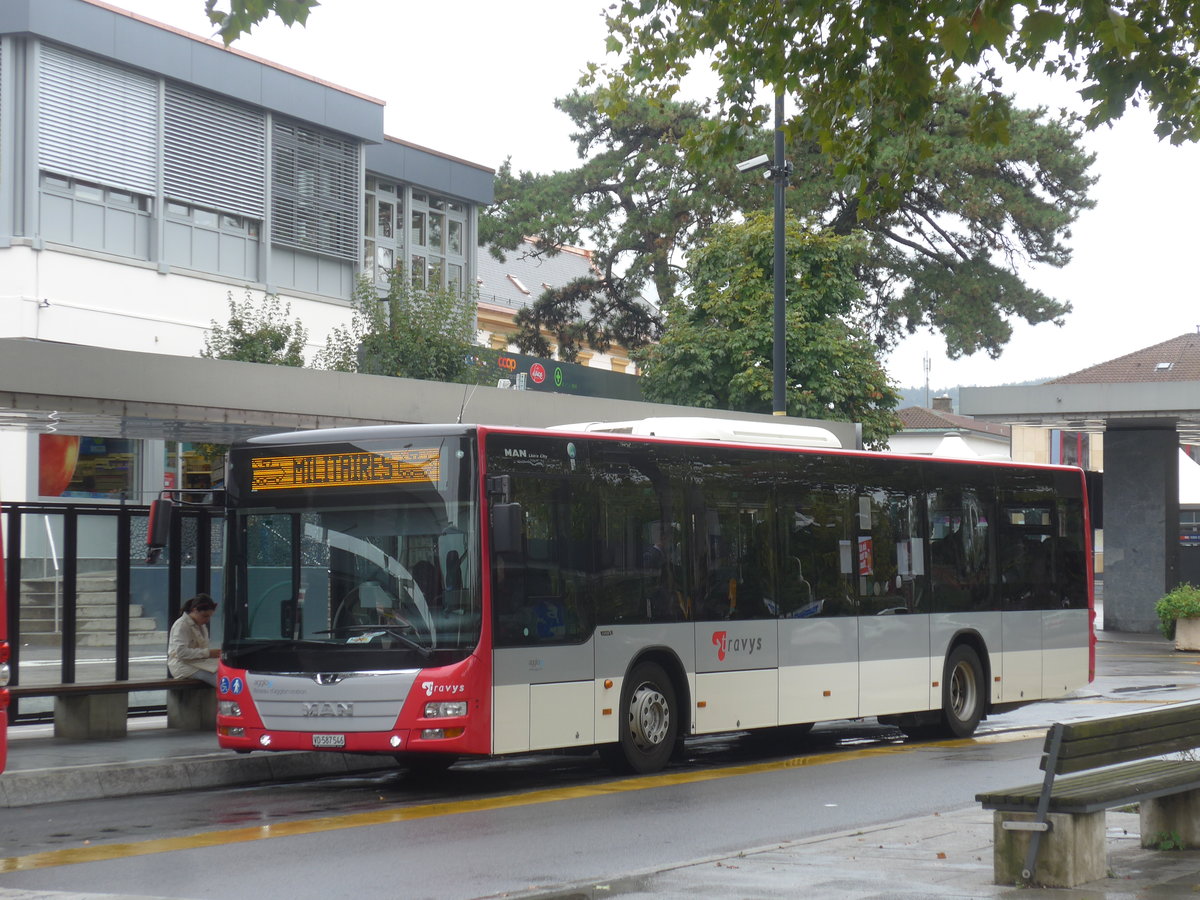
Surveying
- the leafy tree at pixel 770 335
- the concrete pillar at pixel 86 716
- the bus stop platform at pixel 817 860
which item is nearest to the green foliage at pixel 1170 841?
the bus stop platform at pixel 817 860

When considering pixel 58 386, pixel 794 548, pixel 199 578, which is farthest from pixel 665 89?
pixel 199 578

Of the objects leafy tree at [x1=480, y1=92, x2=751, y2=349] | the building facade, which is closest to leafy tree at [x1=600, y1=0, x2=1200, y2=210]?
the building facade

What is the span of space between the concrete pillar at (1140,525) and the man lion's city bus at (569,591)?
1932cm

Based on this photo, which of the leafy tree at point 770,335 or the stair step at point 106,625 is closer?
the stair step at point 106,625

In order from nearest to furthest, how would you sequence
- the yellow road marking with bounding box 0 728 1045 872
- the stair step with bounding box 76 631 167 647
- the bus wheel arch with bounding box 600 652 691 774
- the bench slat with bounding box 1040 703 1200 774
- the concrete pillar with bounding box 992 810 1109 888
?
the concrete pillar with bounding box 992 810 1109 888 < the bench slat with bounding box 1040 703 1200 774 < the yellow road marking with bounding box 0 728 1045 872 < the bus wheel arch with bounding box 600 652 691 774 < the stair step with bounding box 76 631 167 647

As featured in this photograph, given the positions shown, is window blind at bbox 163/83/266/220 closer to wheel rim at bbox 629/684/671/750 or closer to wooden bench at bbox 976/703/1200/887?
wheel rim at bbox 629/684/671/750

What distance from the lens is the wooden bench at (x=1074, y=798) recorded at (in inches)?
312

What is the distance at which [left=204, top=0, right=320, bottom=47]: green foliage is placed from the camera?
9234mm

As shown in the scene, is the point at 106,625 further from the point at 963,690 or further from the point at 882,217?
the point at 882,217

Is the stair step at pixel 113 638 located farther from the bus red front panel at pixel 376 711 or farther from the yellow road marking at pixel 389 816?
the yellow road marking at pixel 389 816

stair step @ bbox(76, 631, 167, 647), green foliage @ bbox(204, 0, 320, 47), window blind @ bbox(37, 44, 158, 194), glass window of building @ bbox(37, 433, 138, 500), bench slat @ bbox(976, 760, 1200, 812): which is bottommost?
bench slat @ bbox(976, 760, 1200, 812)

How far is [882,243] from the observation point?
44.7 m

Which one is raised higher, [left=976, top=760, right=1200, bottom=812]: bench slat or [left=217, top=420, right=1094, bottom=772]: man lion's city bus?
[left=217, top=420, right=1094, bottom=772]: man lion's city bus

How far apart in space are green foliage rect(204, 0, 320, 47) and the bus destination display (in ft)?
13.5
